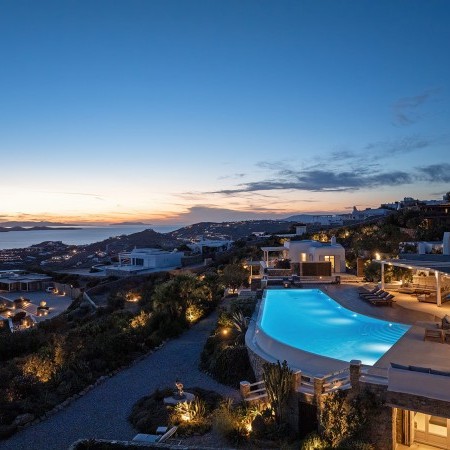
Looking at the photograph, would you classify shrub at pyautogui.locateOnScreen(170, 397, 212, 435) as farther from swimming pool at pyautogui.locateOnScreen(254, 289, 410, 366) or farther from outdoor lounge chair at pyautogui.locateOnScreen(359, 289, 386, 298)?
outdoor lounge chair at pyautogui.locateOnScreen(359, 289, 386, 298)

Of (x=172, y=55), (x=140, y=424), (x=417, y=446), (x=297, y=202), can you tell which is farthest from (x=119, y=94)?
(x=297, y=202)

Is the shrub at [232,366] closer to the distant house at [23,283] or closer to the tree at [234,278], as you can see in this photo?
the tree at [234,278]

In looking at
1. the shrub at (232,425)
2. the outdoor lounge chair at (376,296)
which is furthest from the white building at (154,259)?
the shrub at (232,425)

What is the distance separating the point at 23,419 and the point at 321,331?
8.32 m

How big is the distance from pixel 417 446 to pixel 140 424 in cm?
577

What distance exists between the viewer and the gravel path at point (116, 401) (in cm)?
890

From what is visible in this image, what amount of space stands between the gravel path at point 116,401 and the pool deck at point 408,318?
4.40 meters

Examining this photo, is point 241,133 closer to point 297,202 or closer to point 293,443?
point 293,443

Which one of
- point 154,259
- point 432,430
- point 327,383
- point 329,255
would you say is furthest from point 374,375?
point 154,259

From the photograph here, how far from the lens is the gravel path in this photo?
890cm

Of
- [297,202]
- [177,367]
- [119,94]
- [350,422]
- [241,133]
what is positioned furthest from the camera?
[297,202]

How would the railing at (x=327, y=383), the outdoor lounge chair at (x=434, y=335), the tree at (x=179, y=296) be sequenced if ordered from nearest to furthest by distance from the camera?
the railing at (x=327, y=383) < the outdoor lounge chair at (x=434, y=335) < the tree at (x=179, y=296)

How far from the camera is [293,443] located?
7531 mm

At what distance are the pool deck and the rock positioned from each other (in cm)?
825
